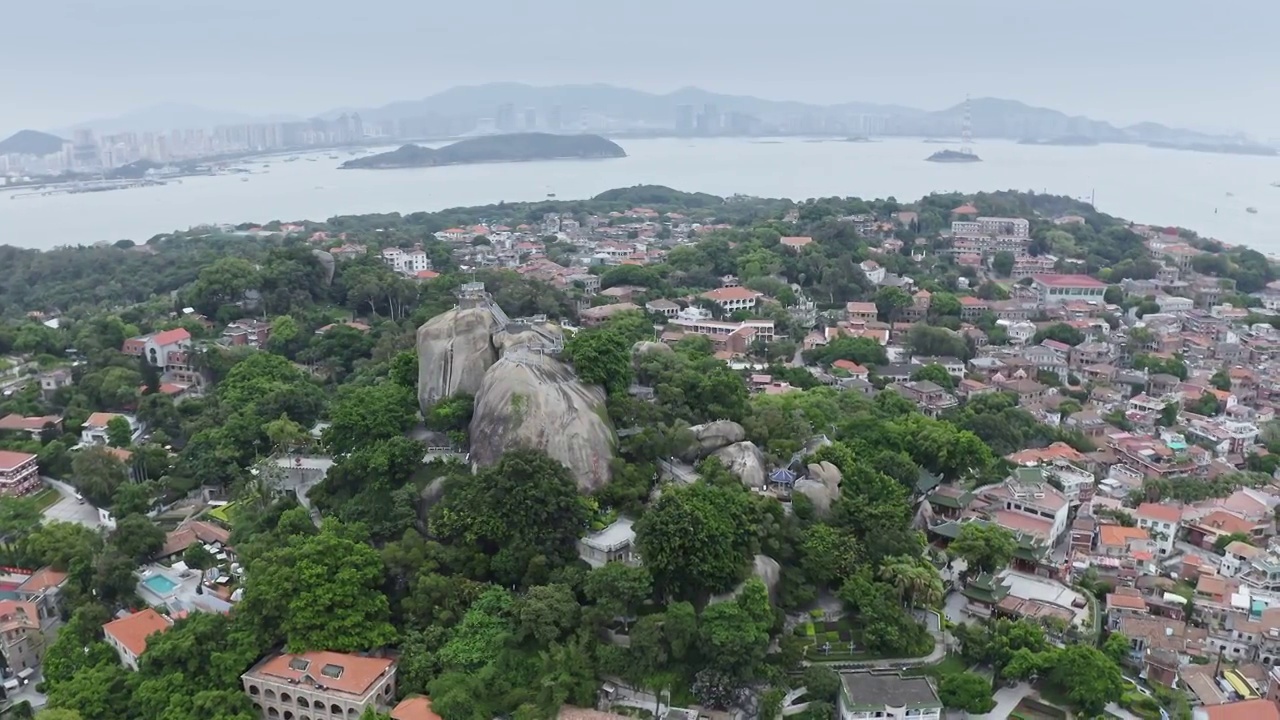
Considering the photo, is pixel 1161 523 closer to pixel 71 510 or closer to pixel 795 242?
pixel 71 510

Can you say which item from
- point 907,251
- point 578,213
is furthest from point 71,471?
point 578,213

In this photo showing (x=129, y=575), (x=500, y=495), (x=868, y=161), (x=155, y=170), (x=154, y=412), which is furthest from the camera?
(x=868, y=161)

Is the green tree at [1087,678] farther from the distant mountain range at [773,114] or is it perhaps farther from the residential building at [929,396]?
the distant mountain range at [773,114]

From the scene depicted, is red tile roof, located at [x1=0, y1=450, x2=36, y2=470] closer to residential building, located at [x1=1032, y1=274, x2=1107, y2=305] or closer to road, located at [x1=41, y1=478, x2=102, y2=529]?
road, located at [x1=41, y1=478, x2=102, y2=529]

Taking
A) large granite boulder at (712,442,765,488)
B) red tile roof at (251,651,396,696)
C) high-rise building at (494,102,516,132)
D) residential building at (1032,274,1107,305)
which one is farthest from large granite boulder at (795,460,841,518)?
high-rise building at (494,102,516,132)

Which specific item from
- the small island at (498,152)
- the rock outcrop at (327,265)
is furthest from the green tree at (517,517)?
the small island at (498,152)

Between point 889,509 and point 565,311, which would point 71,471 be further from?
point 889,509

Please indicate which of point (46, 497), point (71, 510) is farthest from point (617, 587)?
point (46, 497)
